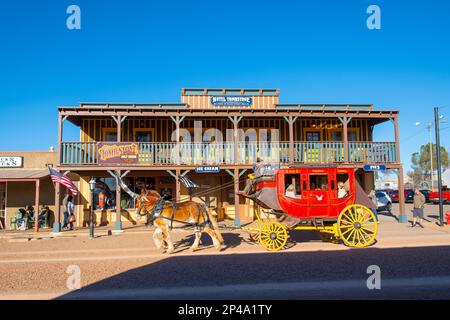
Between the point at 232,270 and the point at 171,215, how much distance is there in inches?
119

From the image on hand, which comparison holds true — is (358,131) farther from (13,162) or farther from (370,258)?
(13,162)

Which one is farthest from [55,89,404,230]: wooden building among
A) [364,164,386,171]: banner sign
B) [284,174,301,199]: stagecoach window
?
[284,174,301,199]: stagecoach window

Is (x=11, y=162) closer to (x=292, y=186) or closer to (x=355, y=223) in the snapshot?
(x=292, y=186)

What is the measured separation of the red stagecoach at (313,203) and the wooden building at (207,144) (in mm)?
4826

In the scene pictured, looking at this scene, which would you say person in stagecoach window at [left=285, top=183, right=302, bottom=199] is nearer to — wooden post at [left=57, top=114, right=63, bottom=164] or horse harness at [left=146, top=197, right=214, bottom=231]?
horse harness at [left=146, top=197, right=214, bottom=231]

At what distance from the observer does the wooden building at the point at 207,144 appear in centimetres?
1534

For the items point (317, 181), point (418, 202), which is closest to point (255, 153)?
point (317, 181)

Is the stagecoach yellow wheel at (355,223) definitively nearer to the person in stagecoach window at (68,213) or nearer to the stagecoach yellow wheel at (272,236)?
the stagecoach yellow wheel at (272,236)

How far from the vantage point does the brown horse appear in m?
9.34

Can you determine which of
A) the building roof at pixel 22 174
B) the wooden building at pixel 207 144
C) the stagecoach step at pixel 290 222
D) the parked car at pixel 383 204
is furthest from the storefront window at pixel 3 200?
the parked car at pixel 383 204

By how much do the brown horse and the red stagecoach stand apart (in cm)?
150

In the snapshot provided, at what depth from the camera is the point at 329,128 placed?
61.1 feet

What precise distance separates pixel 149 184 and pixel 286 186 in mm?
10269

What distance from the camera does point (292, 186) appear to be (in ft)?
31.5
